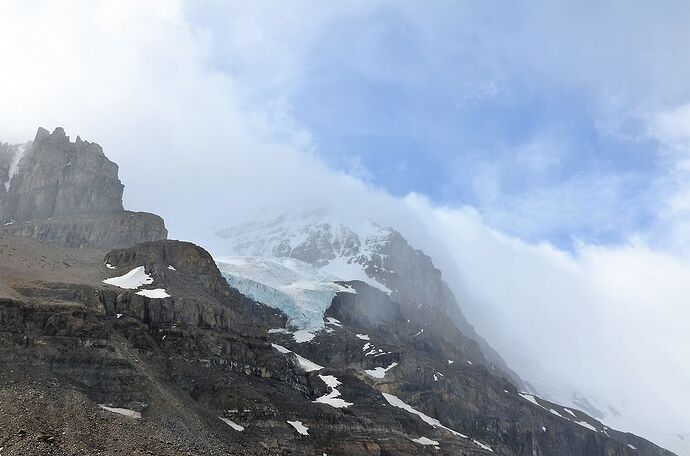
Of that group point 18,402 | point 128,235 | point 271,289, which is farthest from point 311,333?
point 18,402

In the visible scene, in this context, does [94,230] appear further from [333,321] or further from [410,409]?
[410,409]

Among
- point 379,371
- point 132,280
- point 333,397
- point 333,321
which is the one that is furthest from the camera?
point 333,321

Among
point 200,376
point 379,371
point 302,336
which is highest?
point 302,336

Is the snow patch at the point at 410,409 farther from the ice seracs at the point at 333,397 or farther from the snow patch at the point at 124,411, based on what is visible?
the snow patch at the point at 124,411

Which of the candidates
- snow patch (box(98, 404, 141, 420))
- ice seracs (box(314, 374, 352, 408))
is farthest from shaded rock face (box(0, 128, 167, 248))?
snow patch (box(98, 404, 141, 420))

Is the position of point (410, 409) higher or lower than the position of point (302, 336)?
lower

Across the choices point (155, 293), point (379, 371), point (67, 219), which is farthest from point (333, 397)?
point (67, 219)

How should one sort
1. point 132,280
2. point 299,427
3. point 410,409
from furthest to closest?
point 410,409 < point 132,280 < point 299,427

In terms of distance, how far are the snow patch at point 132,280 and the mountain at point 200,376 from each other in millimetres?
393

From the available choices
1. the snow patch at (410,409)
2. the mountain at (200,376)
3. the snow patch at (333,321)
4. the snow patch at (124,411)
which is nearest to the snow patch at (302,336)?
the mountain at (200,376)

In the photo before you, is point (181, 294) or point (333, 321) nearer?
point (181, 294)

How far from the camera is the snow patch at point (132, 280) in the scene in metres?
125

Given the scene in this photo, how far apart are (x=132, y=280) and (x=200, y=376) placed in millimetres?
37335

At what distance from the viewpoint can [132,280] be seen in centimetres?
12850
